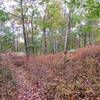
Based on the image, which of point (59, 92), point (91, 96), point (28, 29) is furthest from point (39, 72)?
point (28, 29)

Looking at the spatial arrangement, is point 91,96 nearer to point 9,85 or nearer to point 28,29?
point 9,85

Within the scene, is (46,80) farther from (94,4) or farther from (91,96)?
(94,4)

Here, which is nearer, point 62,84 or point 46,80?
point 62,84

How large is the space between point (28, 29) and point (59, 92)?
31.7 meters

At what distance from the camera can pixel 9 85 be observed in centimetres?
1067

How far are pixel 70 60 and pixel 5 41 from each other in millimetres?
4692

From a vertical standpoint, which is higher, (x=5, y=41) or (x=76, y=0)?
(x=76, y=0)

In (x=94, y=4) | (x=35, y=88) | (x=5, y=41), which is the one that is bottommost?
(x=35, y=88)

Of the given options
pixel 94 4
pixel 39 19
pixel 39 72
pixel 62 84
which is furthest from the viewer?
pixel 39 19

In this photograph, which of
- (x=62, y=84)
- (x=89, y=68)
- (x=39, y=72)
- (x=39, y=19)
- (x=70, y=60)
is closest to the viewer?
(x=62, y=84)

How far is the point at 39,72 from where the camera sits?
12672mm

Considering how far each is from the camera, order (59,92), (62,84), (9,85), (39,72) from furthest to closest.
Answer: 1. (39,72)
2. (9,85)
3. (62,84)
4. (59,92)

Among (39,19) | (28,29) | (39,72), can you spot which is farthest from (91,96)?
(28,29)

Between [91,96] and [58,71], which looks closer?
[91,96]
